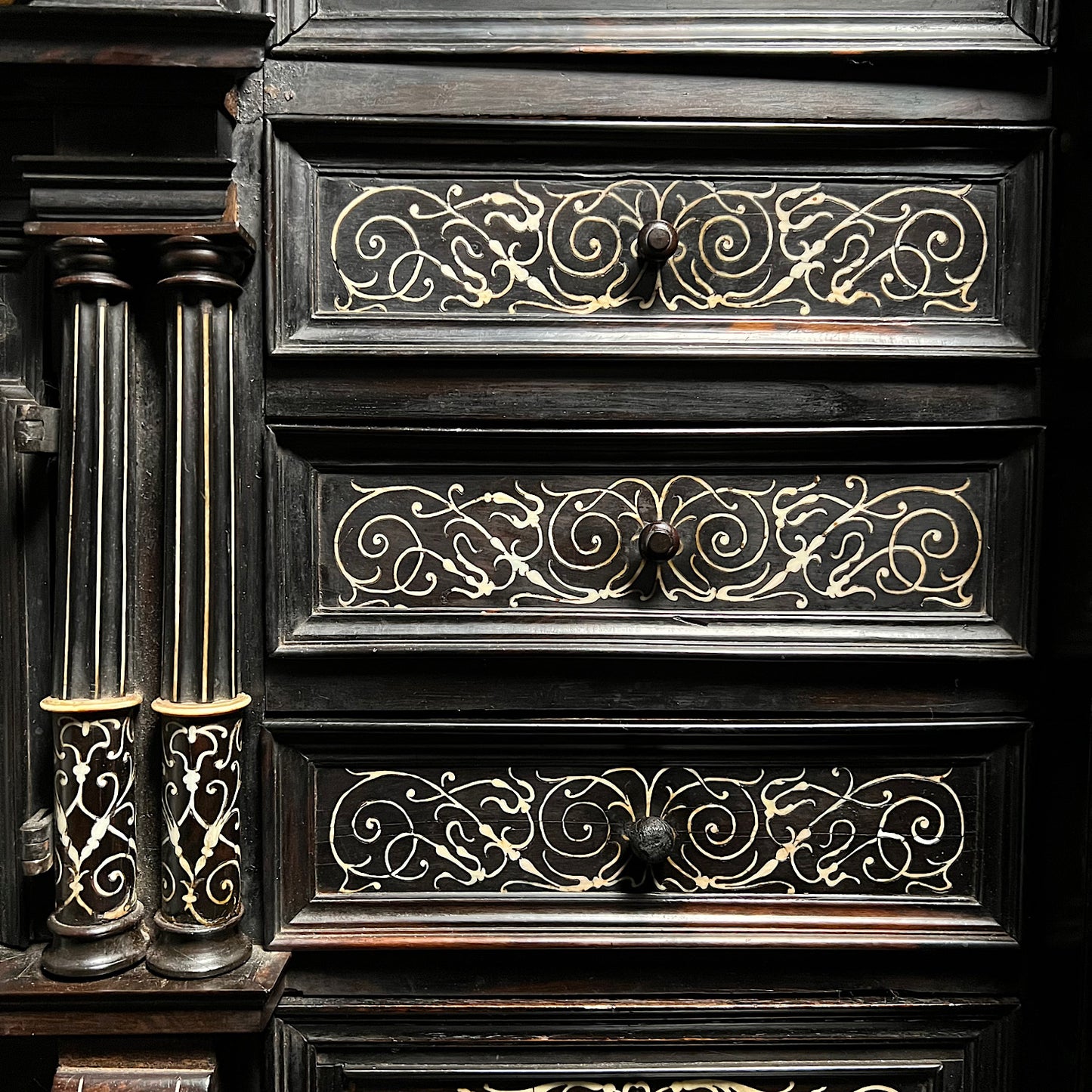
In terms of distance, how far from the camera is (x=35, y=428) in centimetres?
73

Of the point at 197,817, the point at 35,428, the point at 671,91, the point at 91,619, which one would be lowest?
the point at 197,817

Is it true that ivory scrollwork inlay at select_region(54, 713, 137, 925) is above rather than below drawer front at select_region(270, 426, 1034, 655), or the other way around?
below

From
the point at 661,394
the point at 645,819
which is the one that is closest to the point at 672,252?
the point at 661,394

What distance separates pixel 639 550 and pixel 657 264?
0.25 m

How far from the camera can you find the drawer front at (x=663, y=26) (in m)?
0.76

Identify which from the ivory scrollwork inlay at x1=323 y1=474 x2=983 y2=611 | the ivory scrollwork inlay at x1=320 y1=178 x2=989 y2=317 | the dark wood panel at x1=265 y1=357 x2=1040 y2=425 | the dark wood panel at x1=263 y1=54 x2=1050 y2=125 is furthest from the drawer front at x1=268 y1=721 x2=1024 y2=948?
the dark wood panel at x1=263 y1=54 x2=1050 y2=125

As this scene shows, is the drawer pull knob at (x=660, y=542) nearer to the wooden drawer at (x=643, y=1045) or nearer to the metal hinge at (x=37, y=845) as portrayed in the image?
the wooden drawer at (x=643, y=1045)

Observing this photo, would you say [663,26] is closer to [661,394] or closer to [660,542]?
[661,394]

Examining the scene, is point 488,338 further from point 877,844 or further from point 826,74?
point 877,844

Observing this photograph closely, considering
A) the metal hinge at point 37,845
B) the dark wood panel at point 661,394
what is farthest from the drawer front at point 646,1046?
the dark wood panel at point 661,394

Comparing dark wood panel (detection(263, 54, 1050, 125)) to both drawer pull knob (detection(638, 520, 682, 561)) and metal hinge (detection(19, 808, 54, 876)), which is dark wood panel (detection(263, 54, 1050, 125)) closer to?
drawer pull knob (detection(638, 520, 682, 561))

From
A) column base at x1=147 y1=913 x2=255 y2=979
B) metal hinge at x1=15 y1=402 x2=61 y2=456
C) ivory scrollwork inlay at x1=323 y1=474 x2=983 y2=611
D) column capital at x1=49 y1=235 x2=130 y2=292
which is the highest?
column capital at x1=49 y1=235 x2=130 y2=292

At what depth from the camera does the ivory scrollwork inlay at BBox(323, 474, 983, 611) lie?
788mm

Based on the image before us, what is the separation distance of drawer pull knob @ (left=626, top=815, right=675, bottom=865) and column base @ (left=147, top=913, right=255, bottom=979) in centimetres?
35
